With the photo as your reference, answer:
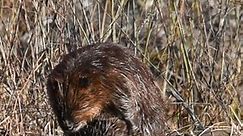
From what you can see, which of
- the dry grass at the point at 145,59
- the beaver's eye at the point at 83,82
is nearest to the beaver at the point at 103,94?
the beaver's eye at the point at 83,82

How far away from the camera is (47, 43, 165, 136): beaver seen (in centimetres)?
318

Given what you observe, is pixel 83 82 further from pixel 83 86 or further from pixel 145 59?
pixel 145 59

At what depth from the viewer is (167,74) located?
5.59 meters

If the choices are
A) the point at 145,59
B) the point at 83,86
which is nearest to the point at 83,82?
the point at 83,86

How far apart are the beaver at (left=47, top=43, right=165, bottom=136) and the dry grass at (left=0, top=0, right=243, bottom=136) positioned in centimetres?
139

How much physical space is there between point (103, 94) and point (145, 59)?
194 centimetres

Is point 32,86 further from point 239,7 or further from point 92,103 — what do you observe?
point 92,103

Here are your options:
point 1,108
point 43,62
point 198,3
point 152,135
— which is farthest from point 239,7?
point 152,135

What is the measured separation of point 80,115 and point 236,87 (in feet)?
8.89

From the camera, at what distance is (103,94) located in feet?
10.8

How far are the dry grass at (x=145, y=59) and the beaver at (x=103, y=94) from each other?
139 cm

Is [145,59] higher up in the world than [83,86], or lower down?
higher up

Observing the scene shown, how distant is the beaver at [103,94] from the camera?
3.18 meters

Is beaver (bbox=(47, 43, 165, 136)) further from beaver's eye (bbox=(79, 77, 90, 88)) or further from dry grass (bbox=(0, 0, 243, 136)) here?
dry grass (bbox=(0, 0, 243, 136))
